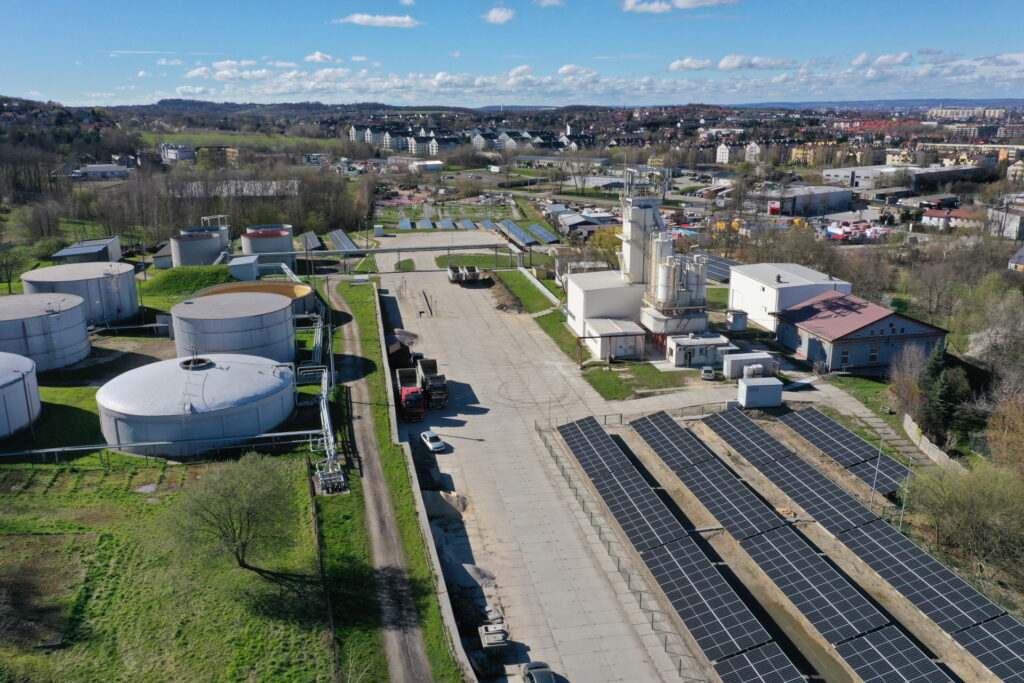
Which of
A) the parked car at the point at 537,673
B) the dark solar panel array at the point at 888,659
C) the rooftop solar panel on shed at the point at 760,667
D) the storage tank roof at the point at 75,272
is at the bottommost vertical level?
the parked car at the point at 537,673

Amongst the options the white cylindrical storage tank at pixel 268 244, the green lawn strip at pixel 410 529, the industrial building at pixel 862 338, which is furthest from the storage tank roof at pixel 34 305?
the industrial building at pixel 862 338

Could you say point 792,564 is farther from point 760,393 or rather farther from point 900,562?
point 760,393

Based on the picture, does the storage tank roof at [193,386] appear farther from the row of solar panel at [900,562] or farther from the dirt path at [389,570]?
the row of solar panel at [900,562]

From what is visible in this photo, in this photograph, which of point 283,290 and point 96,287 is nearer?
point 96,287

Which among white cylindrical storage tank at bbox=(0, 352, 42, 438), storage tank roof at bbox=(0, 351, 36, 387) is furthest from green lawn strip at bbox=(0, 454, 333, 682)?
storage tank roof at bbox=(0, 351, 36, 387)

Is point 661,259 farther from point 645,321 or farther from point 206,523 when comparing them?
point 206,523

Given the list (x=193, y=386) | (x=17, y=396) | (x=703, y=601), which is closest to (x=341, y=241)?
(x=17, y=396)
